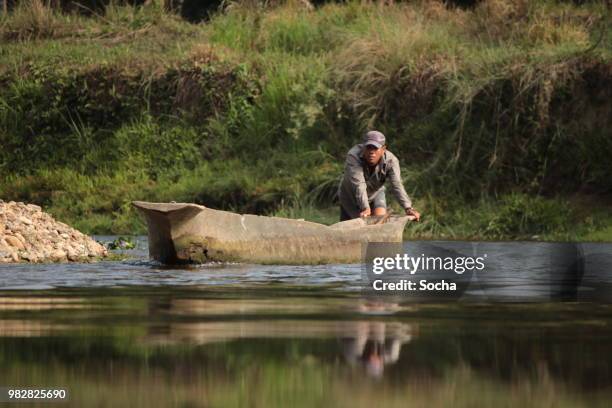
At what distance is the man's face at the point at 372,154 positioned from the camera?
17.4m

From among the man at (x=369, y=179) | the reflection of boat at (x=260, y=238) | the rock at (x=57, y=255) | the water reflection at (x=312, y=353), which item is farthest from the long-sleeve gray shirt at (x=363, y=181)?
the water reflection at (x=312, y=353)

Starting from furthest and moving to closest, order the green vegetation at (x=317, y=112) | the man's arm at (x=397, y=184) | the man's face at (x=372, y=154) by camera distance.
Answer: the green vegetation at (x=317, y=112) < the man's arm at (x=397, y=184) < the man's face at (x=372, y=154)

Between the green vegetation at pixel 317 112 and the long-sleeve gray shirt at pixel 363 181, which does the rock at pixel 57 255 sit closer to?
the long-sleeve gray shirt at pixel 363 181

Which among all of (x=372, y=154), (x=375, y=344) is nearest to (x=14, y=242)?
(x=372, y=154)

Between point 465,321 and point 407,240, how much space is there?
44.4 feet

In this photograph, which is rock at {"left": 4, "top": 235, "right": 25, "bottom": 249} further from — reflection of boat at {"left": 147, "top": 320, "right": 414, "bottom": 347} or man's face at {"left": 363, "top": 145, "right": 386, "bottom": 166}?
reflection of boat at {"left": 147, "top": 320, "right": 414, "bottom": 347}

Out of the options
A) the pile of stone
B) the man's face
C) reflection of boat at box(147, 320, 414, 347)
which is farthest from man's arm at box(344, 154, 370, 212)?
reflection of boat at box(147, 320, 414, 347)

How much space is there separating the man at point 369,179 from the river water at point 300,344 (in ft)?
8.16

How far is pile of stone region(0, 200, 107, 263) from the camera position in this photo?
704 inches

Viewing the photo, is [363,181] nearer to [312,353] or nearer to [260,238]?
[260,238]

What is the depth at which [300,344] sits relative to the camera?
29.5ft

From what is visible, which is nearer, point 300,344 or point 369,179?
point 300,344

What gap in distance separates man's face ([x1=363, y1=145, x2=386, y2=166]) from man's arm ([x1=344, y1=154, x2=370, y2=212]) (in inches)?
6.9

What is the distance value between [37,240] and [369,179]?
13.7 feet
